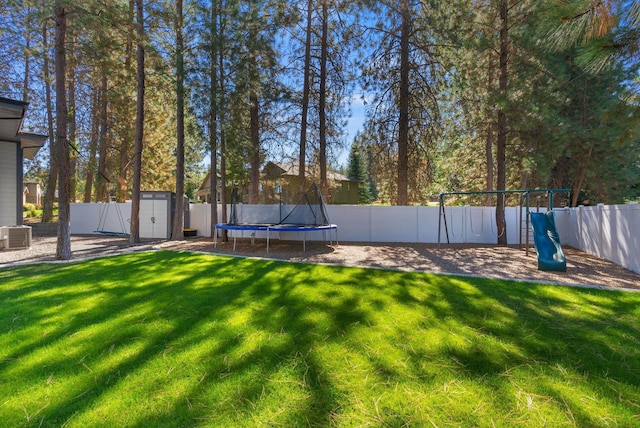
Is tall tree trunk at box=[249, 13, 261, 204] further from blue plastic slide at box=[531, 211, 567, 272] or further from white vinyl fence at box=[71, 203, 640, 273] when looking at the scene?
blue plastic slide at box=[531, 211, 567, 272]

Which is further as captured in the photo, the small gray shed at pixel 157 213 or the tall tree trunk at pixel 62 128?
the small gray shed at pixel 157 213

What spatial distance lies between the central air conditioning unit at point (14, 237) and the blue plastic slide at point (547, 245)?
461 inches

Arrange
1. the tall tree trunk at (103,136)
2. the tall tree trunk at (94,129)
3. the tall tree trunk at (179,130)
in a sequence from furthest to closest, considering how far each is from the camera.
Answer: the tall tree trunk at (94,129)
the tall tree trunk at (103,136)
the tall tree trunk at (179,130)

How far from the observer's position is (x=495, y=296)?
13.2 ft

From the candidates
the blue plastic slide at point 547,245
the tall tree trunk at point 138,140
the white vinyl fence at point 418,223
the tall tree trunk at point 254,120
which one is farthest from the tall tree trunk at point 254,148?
the blue plastic slide at point 547,245

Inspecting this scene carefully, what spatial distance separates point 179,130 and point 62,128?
417cm

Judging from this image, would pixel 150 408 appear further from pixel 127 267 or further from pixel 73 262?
pixel 73 262

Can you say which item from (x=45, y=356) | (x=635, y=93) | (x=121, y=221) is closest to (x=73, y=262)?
(x=45, y=356)

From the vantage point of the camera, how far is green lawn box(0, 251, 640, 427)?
69.6 inches

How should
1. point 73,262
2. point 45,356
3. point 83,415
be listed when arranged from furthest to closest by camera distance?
1. point 73,262
2. point 45,356
3. point 83,415

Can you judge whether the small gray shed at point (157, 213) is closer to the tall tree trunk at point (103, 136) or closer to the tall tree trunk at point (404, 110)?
the tall tree trunk at point (103, 136)

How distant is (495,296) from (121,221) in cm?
1333

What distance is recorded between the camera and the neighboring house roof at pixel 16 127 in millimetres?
6466

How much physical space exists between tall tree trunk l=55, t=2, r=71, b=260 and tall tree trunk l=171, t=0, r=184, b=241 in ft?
10.9
